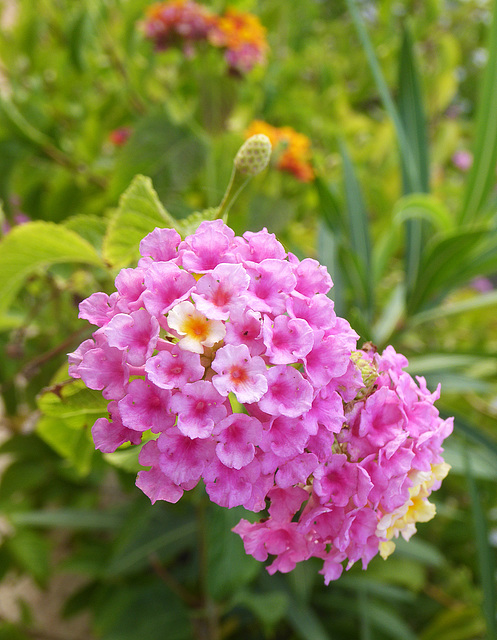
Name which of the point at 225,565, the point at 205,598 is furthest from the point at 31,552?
the point at 225,565

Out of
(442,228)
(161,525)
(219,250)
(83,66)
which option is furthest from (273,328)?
(83,66)

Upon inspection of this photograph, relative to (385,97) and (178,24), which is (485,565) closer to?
(385,97)

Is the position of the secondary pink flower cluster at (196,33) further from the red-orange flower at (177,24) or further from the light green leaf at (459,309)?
A: the light green leaf at (459,309)

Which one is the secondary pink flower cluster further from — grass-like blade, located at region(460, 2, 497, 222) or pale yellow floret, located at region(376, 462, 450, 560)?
pale yellow floret, located at region(376, 462, 450, 560)

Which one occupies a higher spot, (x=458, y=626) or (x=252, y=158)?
(x=252, y=158)

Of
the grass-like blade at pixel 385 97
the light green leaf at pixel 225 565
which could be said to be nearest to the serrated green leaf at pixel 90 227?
the light green leaf at pixel 225 565

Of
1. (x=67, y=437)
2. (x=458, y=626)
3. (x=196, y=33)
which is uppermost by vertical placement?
(x=196, y=33)
